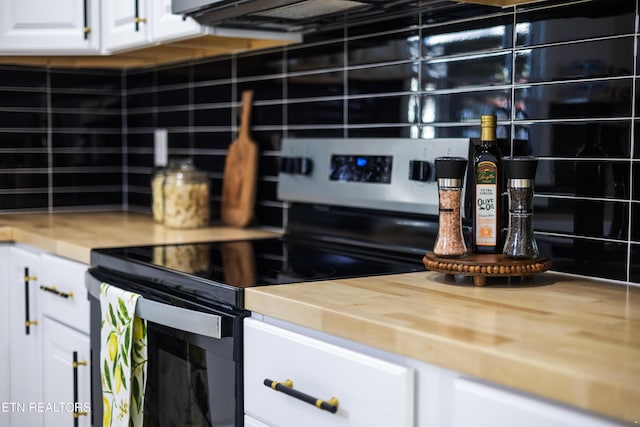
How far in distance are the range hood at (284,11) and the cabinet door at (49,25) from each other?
25.4 inches

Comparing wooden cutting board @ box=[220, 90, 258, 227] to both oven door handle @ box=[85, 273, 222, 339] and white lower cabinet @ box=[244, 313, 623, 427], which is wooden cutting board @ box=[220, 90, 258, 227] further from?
white lower cabinet @ box=[244, 313, 623, 427]

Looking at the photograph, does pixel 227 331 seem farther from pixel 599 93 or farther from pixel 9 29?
pixel 9 29

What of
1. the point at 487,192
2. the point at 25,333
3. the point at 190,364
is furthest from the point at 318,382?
the point at 25,333

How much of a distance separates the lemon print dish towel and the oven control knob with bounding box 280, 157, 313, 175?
674 mm

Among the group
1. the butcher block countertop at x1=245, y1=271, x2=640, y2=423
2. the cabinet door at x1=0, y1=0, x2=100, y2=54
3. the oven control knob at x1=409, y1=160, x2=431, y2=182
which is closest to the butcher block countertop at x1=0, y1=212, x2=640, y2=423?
the butcher block countertop at x1=245, y1=271, x2=640, y2=423

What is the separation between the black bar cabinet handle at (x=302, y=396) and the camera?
124cm

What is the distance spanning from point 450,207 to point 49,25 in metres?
1.71

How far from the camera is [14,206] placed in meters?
3.05

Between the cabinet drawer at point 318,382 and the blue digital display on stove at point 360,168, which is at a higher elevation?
the blue digital display on stove at point 360,168

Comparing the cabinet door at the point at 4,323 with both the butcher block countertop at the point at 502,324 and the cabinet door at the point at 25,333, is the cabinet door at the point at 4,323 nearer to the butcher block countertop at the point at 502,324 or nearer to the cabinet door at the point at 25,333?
the cabinet door at the point at 25,333

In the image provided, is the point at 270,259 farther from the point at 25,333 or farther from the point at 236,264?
the point at 25,333

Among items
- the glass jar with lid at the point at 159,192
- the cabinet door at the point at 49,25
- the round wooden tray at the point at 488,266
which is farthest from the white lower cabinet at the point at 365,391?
the cabinet door at the point at 49,25

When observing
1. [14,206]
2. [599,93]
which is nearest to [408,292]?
[599,93]

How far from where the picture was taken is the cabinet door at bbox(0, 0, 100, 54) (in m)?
2.68
